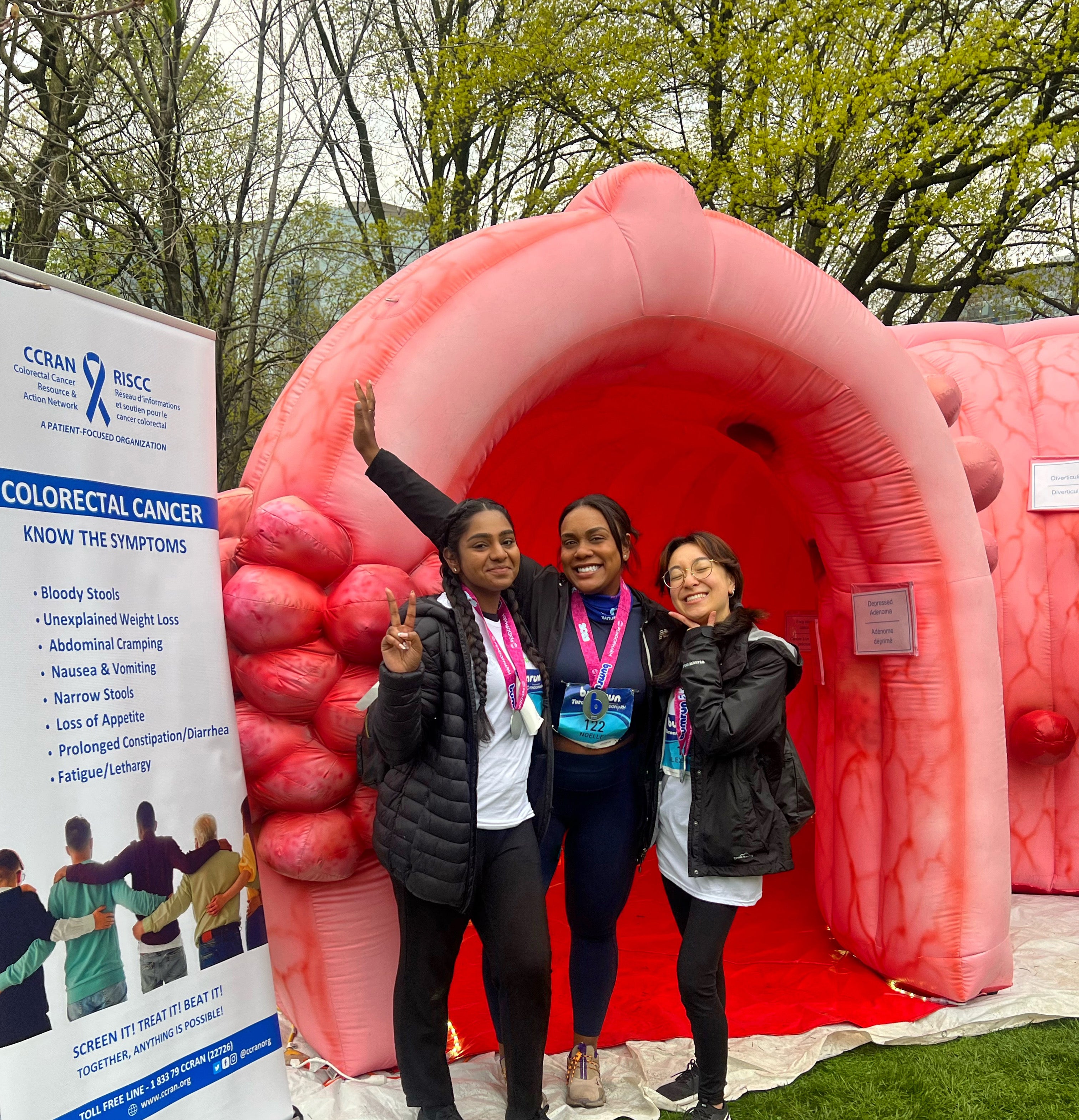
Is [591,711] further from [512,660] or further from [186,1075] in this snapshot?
[186,1075]

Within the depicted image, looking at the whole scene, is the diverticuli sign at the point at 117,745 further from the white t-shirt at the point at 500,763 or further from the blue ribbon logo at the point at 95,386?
the white t-shirt at the point at 500,763

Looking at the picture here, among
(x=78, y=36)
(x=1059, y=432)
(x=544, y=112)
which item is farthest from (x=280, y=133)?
(x=1059, y=432)

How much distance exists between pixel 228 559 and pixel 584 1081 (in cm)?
155

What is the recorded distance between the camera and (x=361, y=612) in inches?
82.6

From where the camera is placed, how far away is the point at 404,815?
193cm

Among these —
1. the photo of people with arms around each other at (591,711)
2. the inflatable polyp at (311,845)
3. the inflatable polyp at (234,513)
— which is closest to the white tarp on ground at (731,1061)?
the photo of people with arms around each other at (591,711)

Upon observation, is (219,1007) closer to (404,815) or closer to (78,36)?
(404,815)

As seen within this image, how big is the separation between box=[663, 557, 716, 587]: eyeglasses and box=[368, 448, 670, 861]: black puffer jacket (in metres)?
0.10

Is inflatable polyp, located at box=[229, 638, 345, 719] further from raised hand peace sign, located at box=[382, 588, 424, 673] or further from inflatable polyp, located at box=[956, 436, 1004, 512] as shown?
inflatable polyp, located at box=[956, 436, 1004, 512]

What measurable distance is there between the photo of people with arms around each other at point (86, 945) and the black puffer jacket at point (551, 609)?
36.0 inches

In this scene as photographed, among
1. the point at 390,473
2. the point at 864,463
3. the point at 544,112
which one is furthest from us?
the point at 544,112

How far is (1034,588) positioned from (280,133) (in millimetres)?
7309

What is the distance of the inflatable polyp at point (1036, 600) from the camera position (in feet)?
12.6

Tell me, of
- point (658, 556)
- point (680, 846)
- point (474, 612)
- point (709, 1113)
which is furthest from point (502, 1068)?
point (658, 556)
